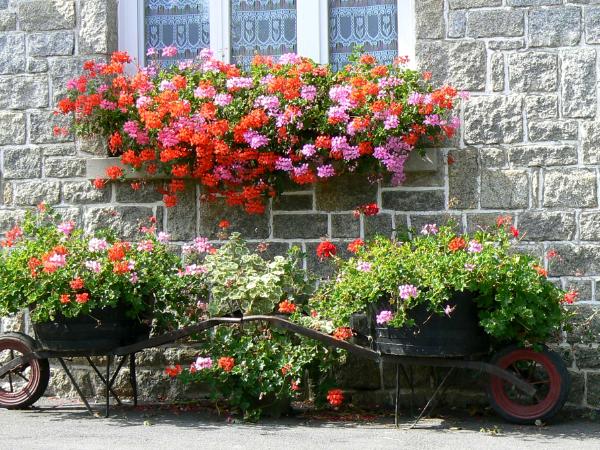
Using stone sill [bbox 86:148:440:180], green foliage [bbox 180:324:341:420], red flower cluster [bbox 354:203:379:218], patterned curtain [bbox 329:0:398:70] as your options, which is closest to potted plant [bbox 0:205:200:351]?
green foliage [bbox 180:324:341:420]

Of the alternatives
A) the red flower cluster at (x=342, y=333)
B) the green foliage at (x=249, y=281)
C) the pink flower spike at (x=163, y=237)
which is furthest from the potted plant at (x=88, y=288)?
the red flower cluster at (x=342, y=333)

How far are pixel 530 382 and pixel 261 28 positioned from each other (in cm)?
284

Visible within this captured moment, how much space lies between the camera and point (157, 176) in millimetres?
6105

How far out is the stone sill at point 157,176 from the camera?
5906mm

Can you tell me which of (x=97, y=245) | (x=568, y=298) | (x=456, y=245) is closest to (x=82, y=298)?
(x=97, y=245)

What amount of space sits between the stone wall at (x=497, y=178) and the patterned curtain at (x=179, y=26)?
37 centimetres

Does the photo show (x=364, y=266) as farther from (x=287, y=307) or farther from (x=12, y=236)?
(x=12, y=236)

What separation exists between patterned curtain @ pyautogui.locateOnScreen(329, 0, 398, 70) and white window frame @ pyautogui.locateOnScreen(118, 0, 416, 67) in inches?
1.9

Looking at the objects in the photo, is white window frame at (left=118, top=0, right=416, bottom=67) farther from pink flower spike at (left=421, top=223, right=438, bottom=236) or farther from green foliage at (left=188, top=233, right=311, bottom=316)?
green foliage at (left=188, top=233, right=311, bottom=316)

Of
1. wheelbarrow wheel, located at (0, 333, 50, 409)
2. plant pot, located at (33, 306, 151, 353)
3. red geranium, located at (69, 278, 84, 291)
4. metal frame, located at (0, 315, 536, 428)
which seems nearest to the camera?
metal frame, located at (0, 315, 536, 428)

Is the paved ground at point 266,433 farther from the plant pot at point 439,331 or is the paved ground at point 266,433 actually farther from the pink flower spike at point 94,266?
the pink flower spike at point 94,266

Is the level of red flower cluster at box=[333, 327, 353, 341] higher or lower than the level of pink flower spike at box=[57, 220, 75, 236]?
lower

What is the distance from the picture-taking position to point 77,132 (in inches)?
242

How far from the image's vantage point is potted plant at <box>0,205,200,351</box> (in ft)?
17.4
